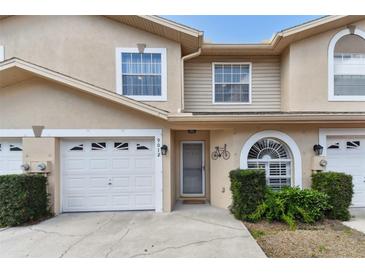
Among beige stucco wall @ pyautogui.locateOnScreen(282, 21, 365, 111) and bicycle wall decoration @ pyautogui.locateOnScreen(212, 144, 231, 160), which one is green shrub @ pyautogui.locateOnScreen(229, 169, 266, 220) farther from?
beige stucco wall @ pyautogui.locateOnScreen(282, 21, 365, 111)

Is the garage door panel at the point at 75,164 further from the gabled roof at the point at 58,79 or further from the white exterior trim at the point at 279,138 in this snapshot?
the white exterior trim at the point at 279,138

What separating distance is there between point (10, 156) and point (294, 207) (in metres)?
8.54

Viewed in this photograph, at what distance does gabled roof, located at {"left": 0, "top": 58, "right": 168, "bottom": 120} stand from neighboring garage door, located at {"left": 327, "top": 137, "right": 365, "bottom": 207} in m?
5.62

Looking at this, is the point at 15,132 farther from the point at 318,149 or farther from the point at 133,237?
the point at 318,149

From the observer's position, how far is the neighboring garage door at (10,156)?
21.5 ft

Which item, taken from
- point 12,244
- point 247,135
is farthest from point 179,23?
point 12,244

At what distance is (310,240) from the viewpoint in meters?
4.60

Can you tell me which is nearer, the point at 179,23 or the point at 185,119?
the point at 185,119

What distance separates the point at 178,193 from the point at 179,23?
6.07 meters

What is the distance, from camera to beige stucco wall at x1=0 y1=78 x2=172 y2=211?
20.5 ft

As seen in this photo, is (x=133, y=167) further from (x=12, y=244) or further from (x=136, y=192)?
(x=12, y=244)

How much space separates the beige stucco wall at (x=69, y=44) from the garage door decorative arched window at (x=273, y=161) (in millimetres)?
3523

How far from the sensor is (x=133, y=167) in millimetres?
6758

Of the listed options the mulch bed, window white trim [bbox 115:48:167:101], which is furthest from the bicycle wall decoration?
window white trim [bbox 115:48:167:101]
